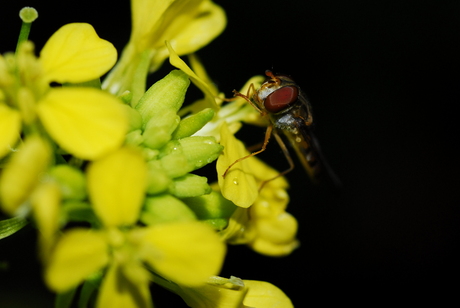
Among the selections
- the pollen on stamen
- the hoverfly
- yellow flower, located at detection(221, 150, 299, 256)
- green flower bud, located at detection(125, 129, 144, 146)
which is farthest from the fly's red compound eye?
the pollen on stamen

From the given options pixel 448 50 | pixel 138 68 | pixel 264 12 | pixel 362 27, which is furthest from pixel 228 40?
pixel 138 68

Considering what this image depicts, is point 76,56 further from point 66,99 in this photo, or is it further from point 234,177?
point 234,177

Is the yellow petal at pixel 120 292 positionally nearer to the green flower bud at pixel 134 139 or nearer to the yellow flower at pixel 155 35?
the green flower bud at pixel 134 139

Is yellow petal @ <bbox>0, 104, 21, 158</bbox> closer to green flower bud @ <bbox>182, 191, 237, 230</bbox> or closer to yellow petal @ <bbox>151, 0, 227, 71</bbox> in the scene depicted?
green flower bud @ <bbox>182, 191, 237, 230</bbox>

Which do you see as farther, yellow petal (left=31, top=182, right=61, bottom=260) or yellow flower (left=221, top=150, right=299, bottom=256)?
yellow flower (left=221, top=150, right=299, bottom=256)

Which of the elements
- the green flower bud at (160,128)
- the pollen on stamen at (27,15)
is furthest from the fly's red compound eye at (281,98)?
the pollen on stamen at (27,15)
